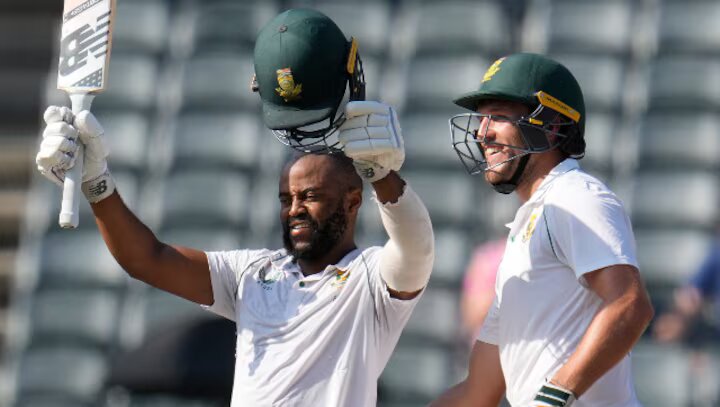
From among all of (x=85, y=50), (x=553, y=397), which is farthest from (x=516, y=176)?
(x=85, y=50)

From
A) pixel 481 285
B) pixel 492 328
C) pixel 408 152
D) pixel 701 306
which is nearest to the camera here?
pixel 492 328

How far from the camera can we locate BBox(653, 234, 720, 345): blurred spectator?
645 cm

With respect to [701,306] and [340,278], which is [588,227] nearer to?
[340,278]

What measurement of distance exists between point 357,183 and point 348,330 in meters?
0.47

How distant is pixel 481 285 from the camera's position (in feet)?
19.3

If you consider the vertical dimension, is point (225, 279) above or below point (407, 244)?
below

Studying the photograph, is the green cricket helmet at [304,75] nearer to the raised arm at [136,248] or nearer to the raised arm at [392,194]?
the raised arm at [392,194]

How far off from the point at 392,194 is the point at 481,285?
100 inches

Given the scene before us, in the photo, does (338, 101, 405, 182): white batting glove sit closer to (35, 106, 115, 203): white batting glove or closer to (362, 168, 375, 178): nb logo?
(362, 168, 375, 178): nb logo

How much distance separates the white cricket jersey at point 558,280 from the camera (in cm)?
319

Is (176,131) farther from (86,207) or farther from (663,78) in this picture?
(663,78)

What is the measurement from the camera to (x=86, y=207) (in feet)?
25.3

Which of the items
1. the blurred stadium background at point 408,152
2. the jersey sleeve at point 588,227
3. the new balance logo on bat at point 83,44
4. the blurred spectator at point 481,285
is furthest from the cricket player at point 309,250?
the blurred stadium background at point 408,152

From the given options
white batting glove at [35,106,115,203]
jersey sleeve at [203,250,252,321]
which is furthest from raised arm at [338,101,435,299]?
white batting glove at [35,106,115,203]
